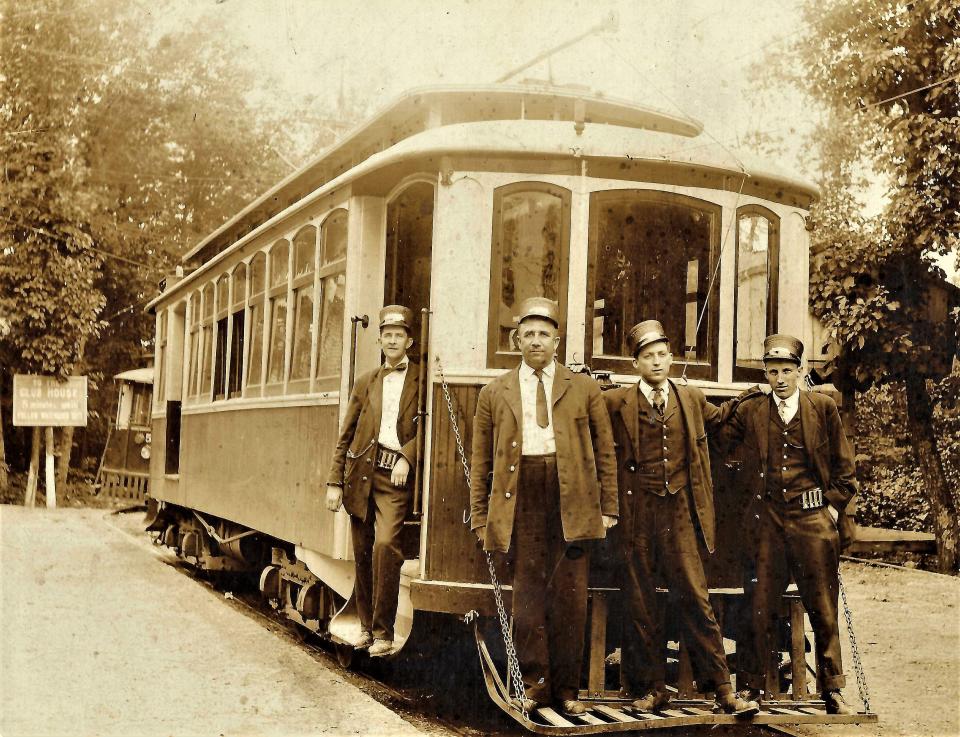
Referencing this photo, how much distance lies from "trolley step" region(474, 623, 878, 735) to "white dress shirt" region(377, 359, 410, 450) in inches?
53.1

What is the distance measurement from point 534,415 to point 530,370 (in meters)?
0.22

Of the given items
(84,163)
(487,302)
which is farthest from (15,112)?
(487,302)

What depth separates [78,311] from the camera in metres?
20.9

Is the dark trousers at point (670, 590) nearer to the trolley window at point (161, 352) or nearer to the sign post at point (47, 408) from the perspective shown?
the trolley window at point (161, 352)

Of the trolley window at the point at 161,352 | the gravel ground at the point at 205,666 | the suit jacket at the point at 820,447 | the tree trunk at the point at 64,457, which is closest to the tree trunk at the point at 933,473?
the gravel ground at the point at 205,666

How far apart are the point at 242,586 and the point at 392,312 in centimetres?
655

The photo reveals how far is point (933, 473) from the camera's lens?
1180 centimetres

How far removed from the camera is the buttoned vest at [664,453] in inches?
204

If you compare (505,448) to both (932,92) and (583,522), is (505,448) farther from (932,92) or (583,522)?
(932,92)

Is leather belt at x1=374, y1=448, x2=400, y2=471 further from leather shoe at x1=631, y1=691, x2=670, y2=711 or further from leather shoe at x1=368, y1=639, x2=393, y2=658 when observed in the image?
leather shoe at x1=631, y1=691, x2=670, y2=711

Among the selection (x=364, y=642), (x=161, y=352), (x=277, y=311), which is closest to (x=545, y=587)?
(x=364, y=642)

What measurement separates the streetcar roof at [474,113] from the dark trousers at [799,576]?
232cm

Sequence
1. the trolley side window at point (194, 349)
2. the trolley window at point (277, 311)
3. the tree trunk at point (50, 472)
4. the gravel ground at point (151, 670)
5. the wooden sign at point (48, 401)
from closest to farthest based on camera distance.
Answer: the gravel ground at point (151, 670), the trolley window at point (277, 311), the trolley side window at point (194, 349), the wooden sign at point (48, 401), the tree trunk at point (50, 472)

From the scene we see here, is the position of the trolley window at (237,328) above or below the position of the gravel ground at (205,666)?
above
